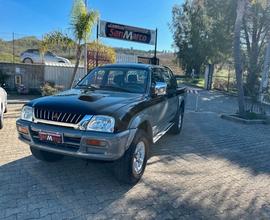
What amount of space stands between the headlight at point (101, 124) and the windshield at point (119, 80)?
1.39 m

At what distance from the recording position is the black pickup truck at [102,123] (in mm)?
3795

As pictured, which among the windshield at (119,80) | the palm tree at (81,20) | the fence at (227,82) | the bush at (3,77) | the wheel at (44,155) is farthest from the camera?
the fence at (227,82)

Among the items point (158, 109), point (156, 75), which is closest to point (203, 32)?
point (156, 75)

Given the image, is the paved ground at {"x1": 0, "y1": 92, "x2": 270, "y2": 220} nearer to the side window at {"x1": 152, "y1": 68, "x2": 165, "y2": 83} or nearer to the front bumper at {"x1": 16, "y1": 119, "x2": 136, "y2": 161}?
the front bumper at {"x1": 16, "y1": 119, "x2": 136, "y2": 161}

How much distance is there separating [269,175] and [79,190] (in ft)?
11.3

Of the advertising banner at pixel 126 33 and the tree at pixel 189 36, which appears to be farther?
the tree at pixel 189 36

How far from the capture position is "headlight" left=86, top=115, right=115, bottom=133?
12.4ft

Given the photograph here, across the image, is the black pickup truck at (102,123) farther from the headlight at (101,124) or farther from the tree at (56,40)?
the tree at (56,40)

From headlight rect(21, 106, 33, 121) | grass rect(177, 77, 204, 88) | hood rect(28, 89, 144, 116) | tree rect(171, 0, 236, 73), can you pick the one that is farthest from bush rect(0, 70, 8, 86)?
grass rect(177, 77, 204, 88)

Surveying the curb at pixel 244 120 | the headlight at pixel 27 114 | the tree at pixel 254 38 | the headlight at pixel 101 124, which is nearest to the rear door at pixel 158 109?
the headlight at pixel 101 124

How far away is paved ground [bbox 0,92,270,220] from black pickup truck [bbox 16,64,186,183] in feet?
1.18

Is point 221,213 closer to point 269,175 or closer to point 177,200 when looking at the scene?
point 177,200

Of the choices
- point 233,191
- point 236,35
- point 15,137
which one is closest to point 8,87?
point 15,137

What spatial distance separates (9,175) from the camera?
4.54 m
